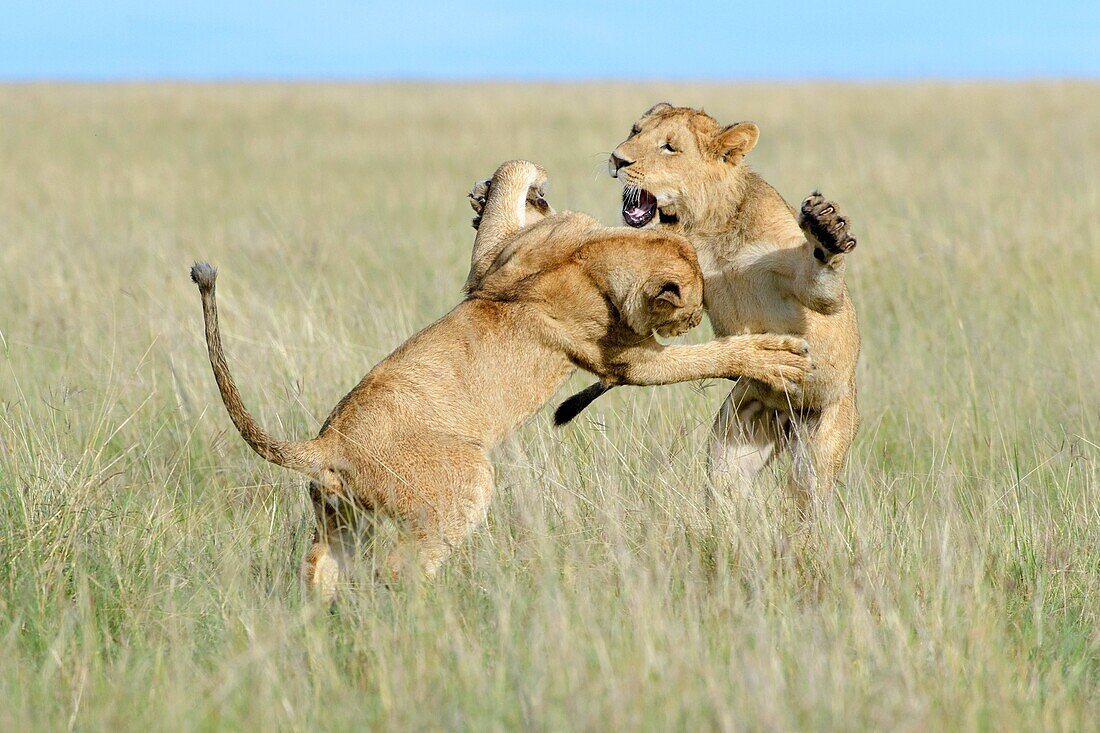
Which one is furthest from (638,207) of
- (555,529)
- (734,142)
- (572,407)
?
(555,529)

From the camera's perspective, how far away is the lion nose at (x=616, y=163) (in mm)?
4828

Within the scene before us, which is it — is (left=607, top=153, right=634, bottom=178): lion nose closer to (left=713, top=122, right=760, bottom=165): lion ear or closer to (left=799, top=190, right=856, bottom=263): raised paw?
(left=713, top=122, right=760, bottom=165): lion ear

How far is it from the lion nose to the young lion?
0.51 m

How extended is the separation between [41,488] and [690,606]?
2.02 metres

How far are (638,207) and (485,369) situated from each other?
1270 millimetres

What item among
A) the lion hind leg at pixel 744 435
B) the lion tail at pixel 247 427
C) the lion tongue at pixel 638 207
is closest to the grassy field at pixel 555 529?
the lion hind leg at pixel 744 435

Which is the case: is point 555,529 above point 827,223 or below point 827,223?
below

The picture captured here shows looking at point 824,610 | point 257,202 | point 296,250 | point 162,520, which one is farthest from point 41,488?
point 257,202

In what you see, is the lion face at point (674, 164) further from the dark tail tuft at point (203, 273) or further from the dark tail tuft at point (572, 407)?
the dark tail tuft at point (203, 273)

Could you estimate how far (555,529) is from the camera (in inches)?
155

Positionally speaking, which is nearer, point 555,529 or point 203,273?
point 203,273

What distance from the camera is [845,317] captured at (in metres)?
4.81

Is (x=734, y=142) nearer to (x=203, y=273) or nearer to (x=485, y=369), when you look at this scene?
(x=485, y=369)

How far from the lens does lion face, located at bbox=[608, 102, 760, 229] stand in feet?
15.9
